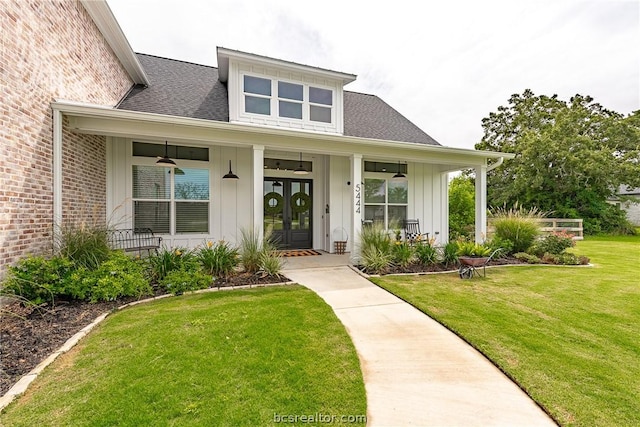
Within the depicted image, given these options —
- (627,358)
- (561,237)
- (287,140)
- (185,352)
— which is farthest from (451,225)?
(185,352)

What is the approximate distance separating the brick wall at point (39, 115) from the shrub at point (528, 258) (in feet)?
34.0

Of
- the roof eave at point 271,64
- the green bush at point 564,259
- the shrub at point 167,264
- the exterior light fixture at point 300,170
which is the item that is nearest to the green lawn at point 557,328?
the green bush at point 564,259

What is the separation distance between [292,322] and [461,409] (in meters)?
2.00

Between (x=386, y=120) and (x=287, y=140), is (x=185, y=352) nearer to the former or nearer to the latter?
(x=287, y=140)

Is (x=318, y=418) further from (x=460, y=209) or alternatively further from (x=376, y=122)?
(x=460, y=209)

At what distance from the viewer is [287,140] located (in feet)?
21.1

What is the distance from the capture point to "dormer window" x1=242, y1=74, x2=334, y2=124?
25.8 ft

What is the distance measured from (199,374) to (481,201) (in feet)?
27.9

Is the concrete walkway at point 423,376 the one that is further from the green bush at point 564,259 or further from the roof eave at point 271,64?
the roof eave at point 271,64

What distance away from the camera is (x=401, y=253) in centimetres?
659

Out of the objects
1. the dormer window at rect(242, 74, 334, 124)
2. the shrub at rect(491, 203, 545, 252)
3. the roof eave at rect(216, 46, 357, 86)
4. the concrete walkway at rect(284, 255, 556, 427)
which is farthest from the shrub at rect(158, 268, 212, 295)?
the shrub at rect(491, 203, 545, 252)

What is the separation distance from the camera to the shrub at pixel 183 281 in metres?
4.75

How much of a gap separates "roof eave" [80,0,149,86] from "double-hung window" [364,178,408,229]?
7.35m

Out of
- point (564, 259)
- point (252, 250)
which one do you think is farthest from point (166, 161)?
point (564, 259)
